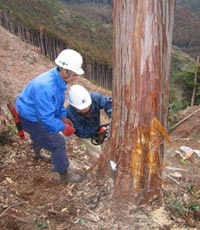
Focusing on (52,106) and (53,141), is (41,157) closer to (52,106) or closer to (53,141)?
(53,141)

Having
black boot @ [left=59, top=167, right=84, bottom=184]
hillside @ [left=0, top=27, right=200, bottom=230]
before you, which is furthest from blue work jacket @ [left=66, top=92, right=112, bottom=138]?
black boot @ [left=59, top=167, right=84, bottom=184]

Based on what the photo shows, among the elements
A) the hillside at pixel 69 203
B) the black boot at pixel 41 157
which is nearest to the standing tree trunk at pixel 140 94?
the hillside at pixel 69 203

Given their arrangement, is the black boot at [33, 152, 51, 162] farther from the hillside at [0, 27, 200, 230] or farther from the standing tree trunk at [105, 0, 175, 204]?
the standing tree trunk at [105, 0, 175, 204]

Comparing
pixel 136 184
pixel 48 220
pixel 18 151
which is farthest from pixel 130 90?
pixel 18 151

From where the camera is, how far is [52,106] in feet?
10.00

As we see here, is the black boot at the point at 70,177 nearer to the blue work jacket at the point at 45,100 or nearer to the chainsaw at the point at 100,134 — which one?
the blue work jacket at the point at 45,100

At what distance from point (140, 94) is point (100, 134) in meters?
1.30

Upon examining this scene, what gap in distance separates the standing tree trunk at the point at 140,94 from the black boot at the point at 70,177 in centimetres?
53

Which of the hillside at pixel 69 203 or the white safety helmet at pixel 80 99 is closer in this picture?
the hillside at pixel 69 203

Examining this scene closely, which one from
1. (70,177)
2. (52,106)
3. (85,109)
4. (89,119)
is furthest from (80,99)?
(70,177)

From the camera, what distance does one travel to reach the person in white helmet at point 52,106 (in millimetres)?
3024

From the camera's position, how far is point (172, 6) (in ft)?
8.02

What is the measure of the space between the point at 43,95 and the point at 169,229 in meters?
1.62

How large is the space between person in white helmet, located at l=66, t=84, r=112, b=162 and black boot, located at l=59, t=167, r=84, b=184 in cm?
42
